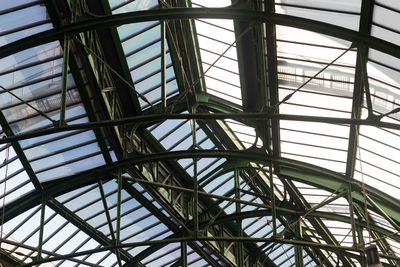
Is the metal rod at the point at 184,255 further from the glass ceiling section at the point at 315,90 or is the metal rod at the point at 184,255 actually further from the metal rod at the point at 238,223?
the glass ceiling section at the point at 315,90

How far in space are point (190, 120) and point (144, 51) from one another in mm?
4449

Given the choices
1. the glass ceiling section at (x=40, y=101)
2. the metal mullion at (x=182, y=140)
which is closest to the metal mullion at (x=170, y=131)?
the metal mullion at (x=182, y=140)

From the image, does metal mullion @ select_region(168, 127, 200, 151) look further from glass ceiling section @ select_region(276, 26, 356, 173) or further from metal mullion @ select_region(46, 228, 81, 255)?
metal mullion @ select_region(46, 228, 81, 255)

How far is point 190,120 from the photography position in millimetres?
27281

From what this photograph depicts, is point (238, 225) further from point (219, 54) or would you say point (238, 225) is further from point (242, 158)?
point (219, 54)

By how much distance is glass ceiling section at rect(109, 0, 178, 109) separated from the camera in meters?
22.5

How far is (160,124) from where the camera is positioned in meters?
27.6

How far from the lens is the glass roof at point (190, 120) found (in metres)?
18.4

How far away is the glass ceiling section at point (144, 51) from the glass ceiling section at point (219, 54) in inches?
55.9

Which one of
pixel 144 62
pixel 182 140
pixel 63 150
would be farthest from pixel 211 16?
pixel 182 140

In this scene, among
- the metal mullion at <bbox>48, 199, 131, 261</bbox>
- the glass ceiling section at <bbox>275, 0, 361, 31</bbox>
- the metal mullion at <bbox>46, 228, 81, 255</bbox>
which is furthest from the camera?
the metal mullion at <bbox>46, 228, 81, 255</bbox>

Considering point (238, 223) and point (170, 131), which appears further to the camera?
point (238, 223)

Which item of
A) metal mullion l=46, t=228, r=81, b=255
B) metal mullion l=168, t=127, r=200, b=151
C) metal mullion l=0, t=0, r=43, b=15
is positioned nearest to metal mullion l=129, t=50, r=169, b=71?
metal mullion l=168, t=127, r=200, b=151

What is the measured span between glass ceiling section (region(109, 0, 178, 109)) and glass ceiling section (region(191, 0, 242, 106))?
1.42 m
